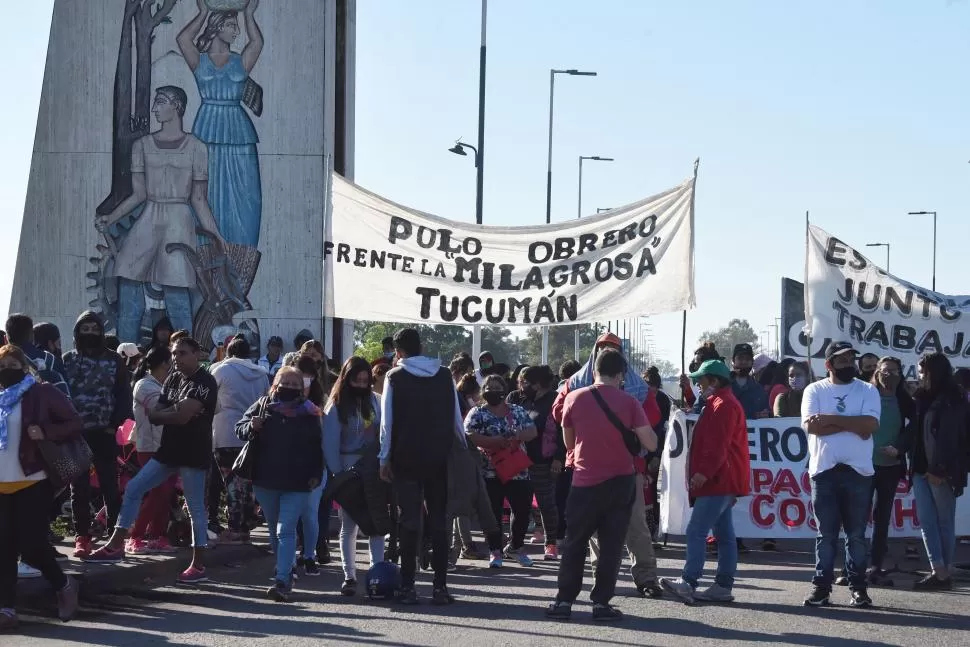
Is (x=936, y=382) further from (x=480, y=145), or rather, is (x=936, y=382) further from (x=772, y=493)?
(x=480, y=145)

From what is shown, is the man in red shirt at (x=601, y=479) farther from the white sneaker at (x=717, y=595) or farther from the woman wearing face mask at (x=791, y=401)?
the woman wearing face mask at (x=791, y=401)

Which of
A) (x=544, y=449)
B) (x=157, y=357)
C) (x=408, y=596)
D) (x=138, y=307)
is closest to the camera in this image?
(x=408, y=596)

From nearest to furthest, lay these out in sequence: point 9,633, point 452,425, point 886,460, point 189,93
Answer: point 9,633, point 452,425, point 886,460, point 189,93

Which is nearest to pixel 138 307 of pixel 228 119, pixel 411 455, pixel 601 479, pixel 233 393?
pixel 228 119

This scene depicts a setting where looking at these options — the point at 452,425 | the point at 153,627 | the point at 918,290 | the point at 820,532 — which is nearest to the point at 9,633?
the point at 153,627

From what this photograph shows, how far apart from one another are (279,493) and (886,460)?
16.0ft

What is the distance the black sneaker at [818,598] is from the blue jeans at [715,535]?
1.85 feet

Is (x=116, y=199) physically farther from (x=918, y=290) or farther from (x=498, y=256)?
(x=918, y=290)

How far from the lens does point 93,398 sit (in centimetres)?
1215

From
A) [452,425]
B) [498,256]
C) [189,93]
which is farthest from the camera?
[189,93]

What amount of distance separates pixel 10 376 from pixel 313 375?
10.3ft

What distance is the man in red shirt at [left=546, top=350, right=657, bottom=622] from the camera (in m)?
9.92

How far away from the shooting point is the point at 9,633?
9.35 m

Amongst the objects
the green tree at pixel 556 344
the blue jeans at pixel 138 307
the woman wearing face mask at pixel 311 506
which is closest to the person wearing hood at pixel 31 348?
the woman wearing face mask at pixel 311 506
